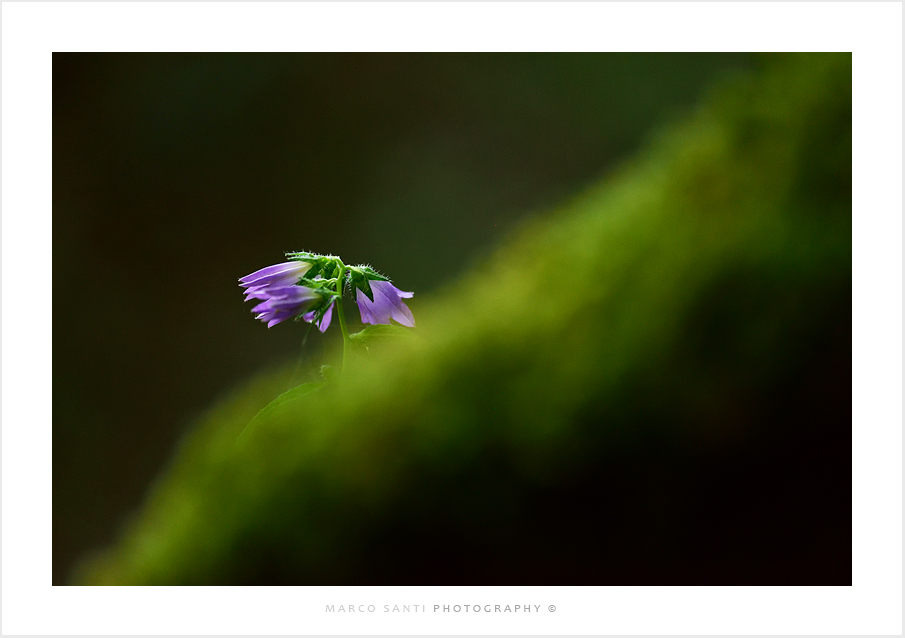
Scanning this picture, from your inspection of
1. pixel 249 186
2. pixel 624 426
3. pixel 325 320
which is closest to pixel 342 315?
pixel 325 320

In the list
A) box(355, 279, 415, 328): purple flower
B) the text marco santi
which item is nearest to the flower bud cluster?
box(355, 279, 415, 328): purple flower

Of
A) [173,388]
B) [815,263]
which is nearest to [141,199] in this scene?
[173,388]

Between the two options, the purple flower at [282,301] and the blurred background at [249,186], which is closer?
the purple flower at [282,301]

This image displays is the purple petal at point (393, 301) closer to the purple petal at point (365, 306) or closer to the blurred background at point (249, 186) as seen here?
the purple petal at point (365, 306)

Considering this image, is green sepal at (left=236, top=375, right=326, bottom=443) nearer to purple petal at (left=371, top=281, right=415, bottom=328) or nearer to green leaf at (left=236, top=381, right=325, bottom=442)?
green leaf at (left=236, top=381, right=325, bottom=442)

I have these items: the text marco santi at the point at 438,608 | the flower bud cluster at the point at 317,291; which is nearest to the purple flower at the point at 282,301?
the flower bud cluster at the point at 317,291

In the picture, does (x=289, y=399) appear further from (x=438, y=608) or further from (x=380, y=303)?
(x=438, y=608)
